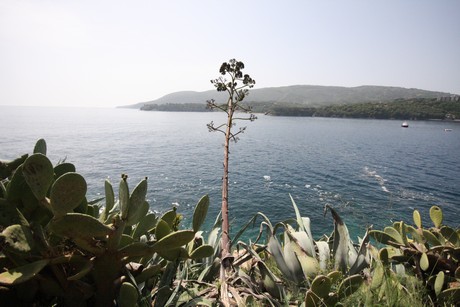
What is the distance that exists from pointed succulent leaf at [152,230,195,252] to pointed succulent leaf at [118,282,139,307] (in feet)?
0.87

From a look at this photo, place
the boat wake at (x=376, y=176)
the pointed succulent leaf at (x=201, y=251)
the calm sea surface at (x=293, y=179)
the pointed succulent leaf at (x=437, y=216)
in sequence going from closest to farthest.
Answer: the pointed succulent leaf at (x=201, y=251) < the pointed succulent leaf at (x=437, y=216) < the calm sea surface at (x=293, y=179) < the boat wake at (x=376, y=176)

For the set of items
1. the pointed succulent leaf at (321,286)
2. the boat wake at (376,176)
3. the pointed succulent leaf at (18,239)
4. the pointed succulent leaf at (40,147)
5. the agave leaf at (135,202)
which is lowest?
the boat wake at (376,176)

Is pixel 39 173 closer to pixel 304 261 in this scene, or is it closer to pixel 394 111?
pixel 304 261

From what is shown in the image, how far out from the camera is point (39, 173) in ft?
4.60

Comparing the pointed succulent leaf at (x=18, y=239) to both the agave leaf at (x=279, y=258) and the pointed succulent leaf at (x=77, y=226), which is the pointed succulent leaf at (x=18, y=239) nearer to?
the pointed succulent leaf at (x=77, y=226)

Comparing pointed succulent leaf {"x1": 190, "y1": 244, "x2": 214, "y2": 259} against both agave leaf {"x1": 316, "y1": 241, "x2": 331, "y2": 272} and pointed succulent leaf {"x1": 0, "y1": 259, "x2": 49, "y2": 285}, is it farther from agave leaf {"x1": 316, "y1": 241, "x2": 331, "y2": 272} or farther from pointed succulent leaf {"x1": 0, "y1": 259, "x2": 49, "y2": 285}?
agave leaf {"x1": 316, "y1": 241, "x2": 331, "y2": 272}

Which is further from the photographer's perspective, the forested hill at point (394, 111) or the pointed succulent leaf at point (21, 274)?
the forested hill at point (394, 111)

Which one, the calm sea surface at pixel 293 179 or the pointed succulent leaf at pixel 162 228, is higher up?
the pointed succulent leaf at pixel 162 228

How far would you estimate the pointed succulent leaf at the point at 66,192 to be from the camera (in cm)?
132

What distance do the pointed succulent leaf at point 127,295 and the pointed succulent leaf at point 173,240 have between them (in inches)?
10.5

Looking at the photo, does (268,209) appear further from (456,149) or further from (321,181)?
(456,149)

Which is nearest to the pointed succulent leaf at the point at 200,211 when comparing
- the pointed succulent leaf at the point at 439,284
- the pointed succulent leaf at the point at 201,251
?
the pointed succulent leaf at the point at 201,251

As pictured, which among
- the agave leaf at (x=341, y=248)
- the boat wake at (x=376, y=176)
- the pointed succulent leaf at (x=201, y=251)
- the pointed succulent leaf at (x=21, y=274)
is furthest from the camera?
the boat wake at (x=376, y=176)

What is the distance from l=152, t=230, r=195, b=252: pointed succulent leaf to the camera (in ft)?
5.59
